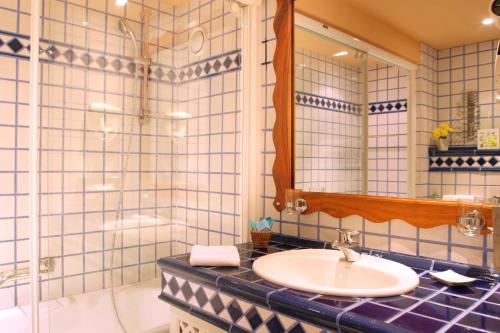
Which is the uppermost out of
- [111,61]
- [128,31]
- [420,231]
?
[128,31]

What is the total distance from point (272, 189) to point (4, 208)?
1363 mm

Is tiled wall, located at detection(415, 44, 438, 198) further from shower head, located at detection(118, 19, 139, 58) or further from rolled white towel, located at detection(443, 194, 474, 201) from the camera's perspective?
shower head, located at detection(118, 19, 139, 58)

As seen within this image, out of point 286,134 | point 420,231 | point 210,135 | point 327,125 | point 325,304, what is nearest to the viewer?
point 325,304

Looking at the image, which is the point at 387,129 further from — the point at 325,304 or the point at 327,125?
the point at 325,304

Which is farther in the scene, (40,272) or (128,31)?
(128,31)

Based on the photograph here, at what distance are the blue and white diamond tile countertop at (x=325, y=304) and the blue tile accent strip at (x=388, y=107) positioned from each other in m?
0.52

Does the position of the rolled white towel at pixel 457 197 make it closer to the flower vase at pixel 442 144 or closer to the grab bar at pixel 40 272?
the flower vase at pixel 442 144

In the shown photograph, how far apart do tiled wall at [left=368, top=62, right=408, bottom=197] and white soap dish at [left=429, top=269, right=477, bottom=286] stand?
302 mm

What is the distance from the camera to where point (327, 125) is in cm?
165

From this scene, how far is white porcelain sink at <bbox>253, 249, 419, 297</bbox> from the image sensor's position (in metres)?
1.12

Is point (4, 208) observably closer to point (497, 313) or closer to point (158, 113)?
point (158, 113)

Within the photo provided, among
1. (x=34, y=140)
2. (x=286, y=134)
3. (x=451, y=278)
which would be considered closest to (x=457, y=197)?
(x=451, y=278)

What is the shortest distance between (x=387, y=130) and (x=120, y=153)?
135 cm

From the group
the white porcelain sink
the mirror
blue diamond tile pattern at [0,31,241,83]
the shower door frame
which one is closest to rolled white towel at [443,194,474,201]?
the mirror
